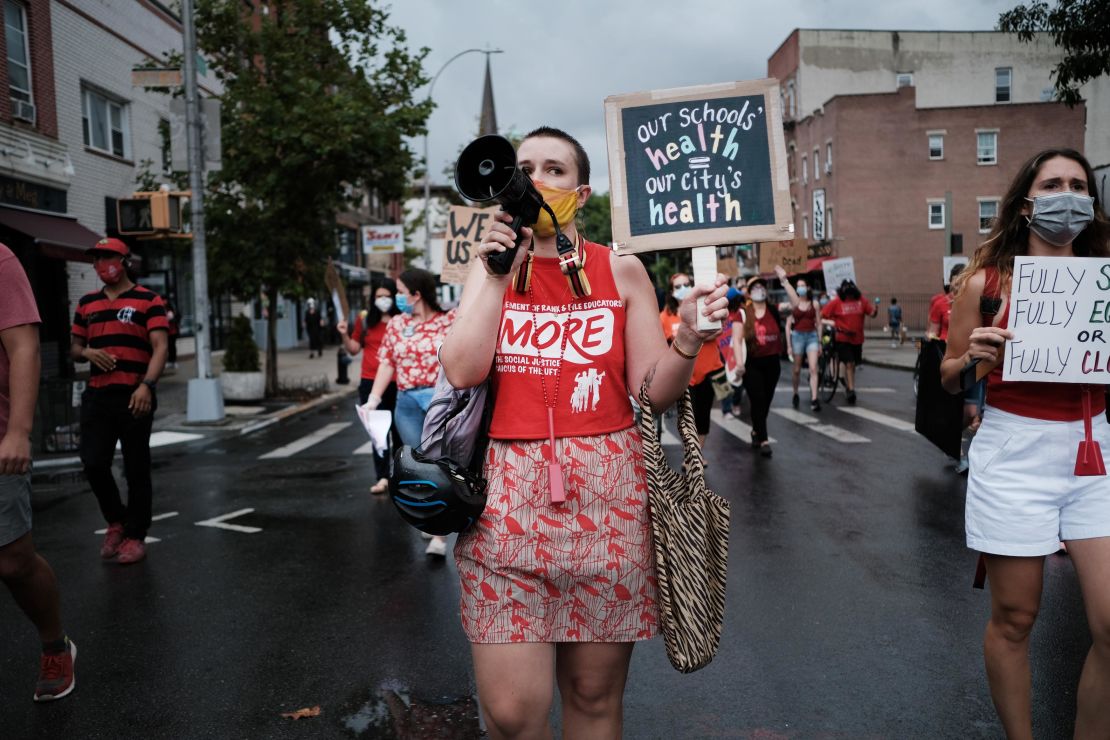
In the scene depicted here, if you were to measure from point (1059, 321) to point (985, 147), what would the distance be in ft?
156

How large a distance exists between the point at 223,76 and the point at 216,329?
1365 cm

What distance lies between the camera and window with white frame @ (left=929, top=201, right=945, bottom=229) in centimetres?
4550

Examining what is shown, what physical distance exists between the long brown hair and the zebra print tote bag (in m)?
1.48

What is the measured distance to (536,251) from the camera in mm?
2559

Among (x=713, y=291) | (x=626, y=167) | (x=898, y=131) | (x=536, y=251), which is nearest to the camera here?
(x=713, y=291)

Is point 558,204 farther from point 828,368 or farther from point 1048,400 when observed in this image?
point 828,368

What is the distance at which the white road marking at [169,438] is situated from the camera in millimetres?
12305

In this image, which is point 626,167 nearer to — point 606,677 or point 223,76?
point 606,677

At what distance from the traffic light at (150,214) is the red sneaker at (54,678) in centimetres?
868

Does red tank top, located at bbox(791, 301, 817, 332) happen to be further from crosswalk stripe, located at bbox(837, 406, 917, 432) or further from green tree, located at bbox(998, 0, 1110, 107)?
green tree, located at bbox(998, 0, 1110, 107)

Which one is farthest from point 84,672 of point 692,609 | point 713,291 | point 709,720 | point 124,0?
point 124,0

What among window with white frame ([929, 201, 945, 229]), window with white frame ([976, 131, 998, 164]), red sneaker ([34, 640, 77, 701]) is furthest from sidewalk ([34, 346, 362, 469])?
window with white frame ([976, 131, 998, 164])

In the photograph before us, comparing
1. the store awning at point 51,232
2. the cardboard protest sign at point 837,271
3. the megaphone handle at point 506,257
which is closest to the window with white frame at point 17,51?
the store awning at point 51,232

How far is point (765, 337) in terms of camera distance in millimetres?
10328
